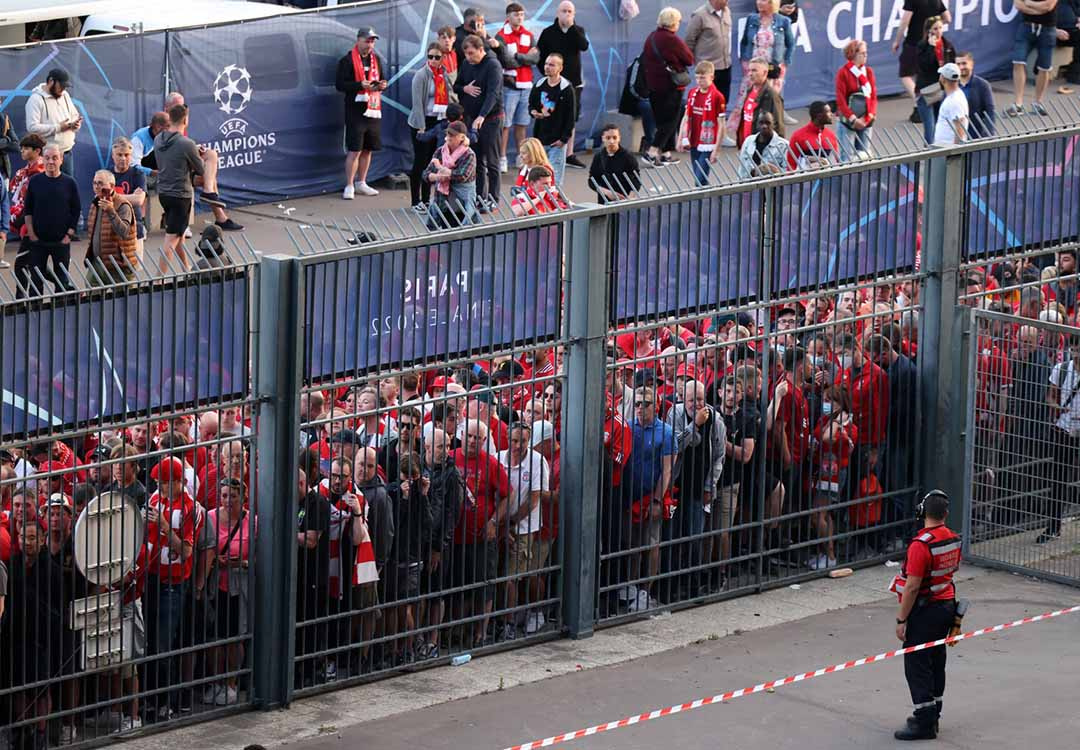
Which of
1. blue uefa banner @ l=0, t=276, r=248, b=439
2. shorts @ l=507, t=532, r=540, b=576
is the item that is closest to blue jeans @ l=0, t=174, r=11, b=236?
shorts @ l=507, t=532, r=540, b=576

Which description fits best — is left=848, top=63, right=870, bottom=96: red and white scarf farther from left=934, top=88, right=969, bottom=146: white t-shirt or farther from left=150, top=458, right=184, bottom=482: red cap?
left=150, top=458, right=184, bottom=482: red cap

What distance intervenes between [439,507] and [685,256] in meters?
2.40

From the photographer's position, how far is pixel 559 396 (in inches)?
516

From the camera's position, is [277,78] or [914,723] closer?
[914,723]

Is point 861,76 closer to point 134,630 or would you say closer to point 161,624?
point 161,624

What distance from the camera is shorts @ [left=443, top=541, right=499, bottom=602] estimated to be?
12.7 meters

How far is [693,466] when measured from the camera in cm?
1364

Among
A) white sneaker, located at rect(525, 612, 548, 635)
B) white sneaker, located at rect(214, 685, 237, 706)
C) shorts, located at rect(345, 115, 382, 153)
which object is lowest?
white sneaker, located at rect(214, 685, 237, 706)

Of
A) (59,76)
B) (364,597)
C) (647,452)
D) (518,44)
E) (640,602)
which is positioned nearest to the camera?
(364,597)

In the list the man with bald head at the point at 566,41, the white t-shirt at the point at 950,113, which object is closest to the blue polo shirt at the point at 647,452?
the white t-shirt at the point at 950,113

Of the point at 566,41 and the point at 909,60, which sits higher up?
the point at 566,41

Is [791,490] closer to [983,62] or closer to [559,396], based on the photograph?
[559,396]

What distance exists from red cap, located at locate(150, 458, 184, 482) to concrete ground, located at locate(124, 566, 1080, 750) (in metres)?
1.38

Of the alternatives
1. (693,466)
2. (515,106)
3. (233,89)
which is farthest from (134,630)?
(515,106)
